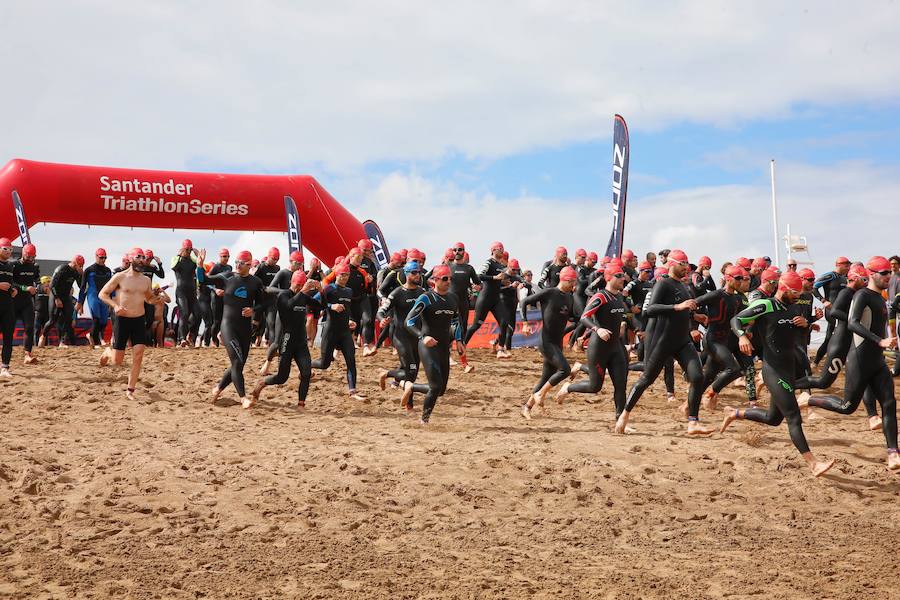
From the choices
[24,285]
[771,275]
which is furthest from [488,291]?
[24,285]

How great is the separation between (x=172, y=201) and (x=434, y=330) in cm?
1370

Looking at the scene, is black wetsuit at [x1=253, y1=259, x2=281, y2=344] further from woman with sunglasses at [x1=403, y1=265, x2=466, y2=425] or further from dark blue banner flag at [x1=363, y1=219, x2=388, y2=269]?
dark blue banner flag at [x1=363, y1=219, x2=388, y2=269]

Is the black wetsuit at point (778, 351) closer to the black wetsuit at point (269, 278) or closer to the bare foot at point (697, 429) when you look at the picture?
the bare foot at point (697, 429)

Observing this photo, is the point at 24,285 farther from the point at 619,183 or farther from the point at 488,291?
the point at 619,183

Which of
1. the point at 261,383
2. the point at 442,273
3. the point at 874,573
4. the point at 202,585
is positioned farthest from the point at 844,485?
the point at 261,383

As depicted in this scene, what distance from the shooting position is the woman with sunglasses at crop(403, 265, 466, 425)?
1208cm

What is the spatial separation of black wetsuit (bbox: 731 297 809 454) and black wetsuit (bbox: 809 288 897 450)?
685 millimetres

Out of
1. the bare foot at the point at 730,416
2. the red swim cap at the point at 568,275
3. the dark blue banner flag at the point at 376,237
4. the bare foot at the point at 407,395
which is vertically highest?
the dark blue banner flag at the point at 376,237

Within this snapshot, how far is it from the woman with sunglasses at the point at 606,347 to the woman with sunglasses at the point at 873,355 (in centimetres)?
285

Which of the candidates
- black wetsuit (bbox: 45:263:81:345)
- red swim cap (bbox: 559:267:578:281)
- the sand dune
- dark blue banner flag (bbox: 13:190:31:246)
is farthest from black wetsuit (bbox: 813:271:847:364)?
dark blue banner flag (bbox: 13:190:31:246)

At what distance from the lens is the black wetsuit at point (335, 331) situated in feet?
45.7

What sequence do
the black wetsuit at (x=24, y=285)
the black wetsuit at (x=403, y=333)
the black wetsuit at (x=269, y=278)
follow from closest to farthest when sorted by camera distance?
the black wetsuit at (x=403, y=333), the black wetsuit at (x=24, y=285), the black wetsuit at (x=269, y=278)

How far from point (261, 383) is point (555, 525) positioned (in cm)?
592

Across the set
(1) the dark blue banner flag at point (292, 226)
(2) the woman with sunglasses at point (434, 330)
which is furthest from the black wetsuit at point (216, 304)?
(2) the woman with sunglasses at point (434, 330)
